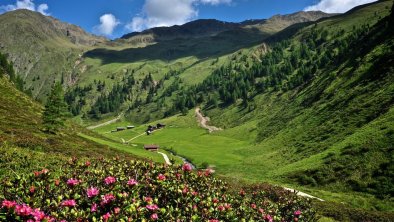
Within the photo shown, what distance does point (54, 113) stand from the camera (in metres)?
76.2

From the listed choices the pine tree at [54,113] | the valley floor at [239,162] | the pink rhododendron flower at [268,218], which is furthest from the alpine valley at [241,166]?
the valley floor at [239,162]

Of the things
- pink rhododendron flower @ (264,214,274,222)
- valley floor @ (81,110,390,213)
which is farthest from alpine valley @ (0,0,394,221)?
valley floor @ (81,110,390,213)

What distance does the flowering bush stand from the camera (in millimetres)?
8938

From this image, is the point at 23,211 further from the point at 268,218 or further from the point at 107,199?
the point at 268,218

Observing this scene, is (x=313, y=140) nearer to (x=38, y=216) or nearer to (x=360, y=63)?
(x=360, y=63)

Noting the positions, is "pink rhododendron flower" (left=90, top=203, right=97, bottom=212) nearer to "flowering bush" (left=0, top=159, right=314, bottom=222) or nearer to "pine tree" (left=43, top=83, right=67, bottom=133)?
"flowering bush" (left=0, top=159, right=314, bottom=222)

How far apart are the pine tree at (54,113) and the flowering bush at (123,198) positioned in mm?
65763

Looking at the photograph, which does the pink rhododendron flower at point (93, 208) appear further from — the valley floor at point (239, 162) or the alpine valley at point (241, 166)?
the valley floor at point (239, 162)

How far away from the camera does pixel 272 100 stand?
18888cm

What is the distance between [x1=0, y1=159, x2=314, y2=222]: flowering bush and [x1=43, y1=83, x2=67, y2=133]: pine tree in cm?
6576

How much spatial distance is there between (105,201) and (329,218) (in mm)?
29206

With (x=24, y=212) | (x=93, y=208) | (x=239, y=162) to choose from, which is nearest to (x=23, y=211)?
(x=24, y=212)

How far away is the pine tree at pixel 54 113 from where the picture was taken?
74.7 m

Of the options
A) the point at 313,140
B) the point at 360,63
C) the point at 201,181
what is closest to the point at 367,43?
the point at 360,63
